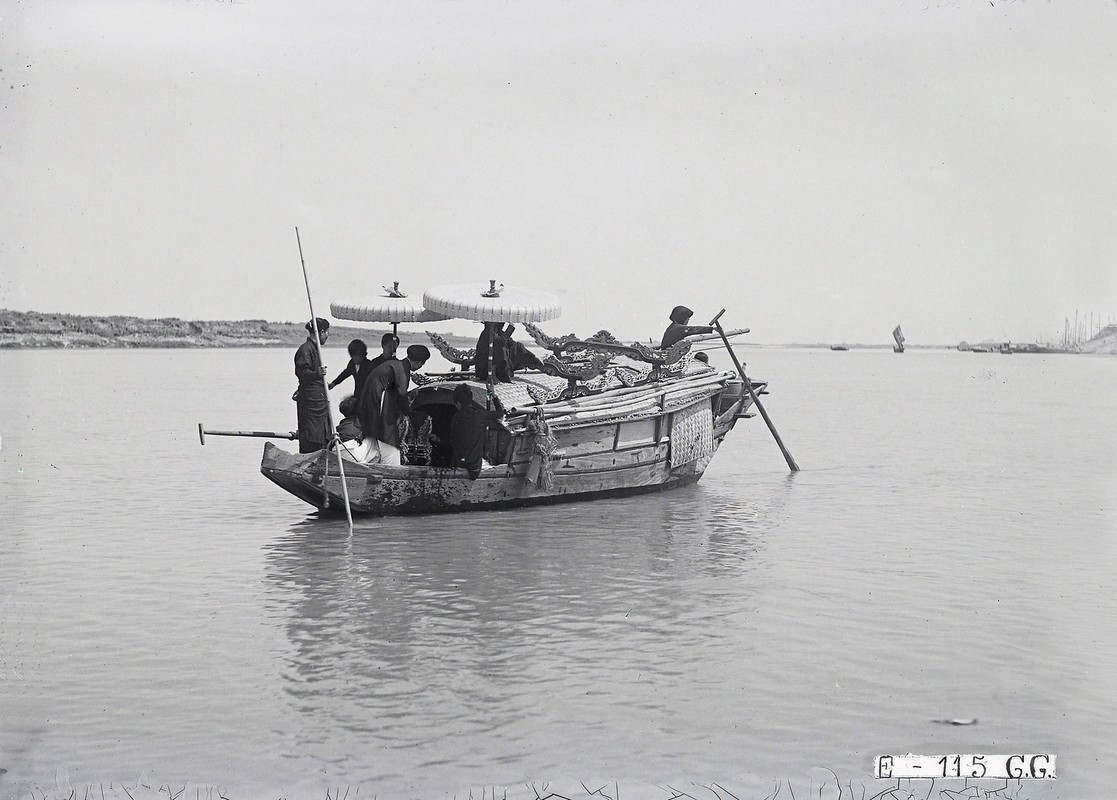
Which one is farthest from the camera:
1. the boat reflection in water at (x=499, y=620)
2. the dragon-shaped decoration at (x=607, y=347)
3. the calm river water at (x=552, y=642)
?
the dragon-shaped decoration at (x=607, y=347)

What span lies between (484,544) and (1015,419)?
23644mm

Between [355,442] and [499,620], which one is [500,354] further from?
[499,620]

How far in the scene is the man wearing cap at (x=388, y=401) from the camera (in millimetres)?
12102

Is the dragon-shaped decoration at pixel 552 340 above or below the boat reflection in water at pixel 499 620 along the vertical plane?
above

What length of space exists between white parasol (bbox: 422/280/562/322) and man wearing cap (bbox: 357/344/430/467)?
576 millimetres

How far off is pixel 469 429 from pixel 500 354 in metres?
0.96

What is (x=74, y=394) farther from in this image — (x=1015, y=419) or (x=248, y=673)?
(x=248, y=673)

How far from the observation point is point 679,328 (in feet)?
51.4

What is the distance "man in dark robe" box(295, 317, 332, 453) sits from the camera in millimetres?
12094

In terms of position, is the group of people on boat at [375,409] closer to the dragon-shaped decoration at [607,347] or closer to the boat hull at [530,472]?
the boat hull at [530,472]

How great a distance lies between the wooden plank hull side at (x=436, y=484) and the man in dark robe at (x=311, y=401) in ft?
1.44

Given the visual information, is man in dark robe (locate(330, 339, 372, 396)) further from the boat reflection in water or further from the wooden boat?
the boat reflection in water

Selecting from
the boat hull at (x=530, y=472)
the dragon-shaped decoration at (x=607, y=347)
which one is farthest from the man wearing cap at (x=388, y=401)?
the dragon-shaped decoration at (x=607, y=347)

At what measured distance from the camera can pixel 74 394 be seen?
3472cm
